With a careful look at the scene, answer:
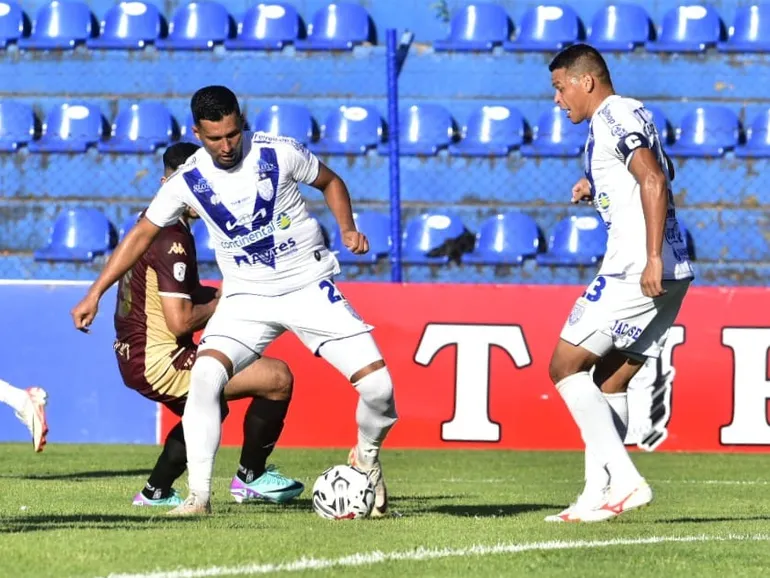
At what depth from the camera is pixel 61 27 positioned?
17484 mm

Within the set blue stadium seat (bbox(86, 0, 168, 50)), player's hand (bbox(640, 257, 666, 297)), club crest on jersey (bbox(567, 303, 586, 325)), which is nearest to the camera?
player's hand (bbox(640, 257, 666, 297))

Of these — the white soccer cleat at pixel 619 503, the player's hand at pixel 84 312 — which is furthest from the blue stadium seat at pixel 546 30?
the player's hand at pixel 84 312

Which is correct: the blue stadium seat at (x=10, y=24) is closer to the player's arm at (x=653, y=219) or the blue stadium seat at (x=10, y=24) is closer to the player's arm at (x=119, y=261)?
the player's arm at (x=119, y=261)

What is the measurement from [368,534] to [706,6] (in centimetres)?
1263

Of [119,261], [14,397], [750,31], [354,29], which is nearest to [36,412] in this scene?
[14,397]

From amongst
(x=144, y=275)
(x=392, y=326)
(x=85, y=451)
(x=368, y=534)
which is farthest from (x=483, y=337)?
(x=368, y=534)

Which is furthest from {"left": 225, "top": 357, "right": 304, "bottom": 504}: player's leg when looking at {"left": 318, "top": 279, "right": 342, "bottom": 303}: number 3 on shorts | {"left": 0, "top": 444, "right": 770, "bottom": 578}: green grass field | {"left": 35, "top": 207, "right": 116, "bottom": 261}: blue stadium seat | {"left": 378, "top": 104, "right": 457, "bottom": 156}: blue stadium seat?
{"left": 378, "top": 104, "right": 457, "bottom": 156}: blue stadium seat

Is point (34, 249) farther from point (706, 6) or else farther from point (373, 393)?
point (373, 393)

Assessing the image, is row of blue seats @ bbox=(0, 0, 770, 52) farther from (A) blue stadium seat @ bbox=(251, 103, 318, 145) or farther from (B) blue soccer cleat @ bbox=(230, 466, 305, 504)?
(B) blue soccer cleat @ bbox=(230, 466, 305, 504)

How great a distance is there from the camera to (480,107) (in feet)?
55.1

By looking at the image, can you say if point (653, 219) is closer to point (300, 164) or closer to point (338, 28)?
point (300, 164)

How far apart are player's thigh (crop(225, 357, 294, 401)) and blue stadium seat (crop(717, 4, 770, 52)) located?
10.7 meters

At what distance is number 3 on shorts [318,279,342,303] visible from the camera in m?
6.85

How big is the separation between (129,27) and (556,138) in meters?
5.02
